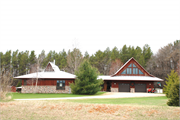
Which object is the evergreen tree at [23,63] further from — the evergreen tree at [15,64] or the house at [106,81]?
the house at [106,81]

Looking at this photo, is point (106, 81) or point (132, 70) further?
point (106, 81)

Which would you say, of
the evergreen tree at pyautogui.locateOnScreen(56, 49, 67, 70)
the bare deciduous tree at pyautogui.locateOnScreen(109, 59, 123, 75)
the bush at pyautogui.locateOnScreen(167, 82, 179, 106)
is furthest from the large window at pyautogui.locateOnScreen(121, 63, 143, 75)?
the evergreen tree at pyautogui.locateOnScreen(56, 49, 67, 70)

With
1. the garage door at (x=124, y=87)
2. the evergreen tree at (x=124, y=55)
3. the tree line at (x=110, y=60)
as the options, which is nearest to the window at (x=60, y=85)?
the garage door at (x=124, y=87)

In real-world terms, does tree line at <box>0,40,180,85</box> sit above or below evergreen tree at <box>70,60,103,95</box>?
above

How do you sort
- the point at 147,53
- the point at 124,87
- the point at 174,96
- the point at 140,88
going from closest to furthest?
the point at 174,96 → the point at 140,88 → the point at 124,87 → the point at 147,53

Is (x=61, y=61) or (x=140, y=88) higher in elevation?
(x=61, y=61)

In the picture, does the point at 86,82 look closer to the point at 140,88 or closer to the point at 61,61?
the point at 140,88

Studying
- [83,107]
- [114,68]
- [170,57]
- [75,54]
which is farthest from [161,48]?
[83,107]

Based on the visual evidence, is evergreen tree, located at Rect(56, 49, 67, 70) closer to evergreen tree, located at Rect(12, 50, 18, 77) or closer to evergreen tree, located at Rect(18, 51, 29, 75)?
evergreen tree, located at Rect(18, 51, 29, 75)

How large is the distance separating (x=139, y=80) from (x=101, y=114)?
22.8m

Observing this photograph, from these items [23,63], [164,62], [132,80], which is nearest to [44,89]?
[132,80]

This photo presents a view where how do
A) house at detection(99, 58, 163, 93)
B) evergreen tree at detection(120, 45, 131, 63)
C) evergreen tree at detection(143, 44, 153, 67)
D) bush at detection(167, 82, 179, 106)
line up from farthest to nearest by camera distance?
1. evergreen tree at detection(120, 45, 131, 63)
2. evergreen tree at detection(143, 44, 153, 67)
3. house at detection(99, 58, 163, 93)
4. bush at detection(167, 82, 179, 106)

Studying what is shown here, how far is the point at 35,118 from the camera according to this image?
8586mm

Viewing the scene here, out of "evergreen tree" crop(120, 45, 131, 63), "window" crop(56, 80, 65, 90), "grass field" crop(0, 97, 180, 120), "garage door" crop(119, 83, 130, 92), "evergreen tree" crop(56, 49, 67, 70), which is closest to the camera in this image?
"grass field" crop(0, 97, 180, 120)
